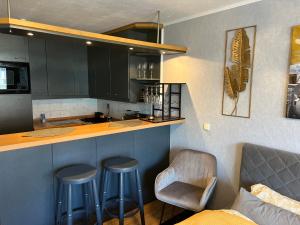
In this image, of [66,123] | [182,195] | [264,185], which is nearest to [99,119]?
[66,123]

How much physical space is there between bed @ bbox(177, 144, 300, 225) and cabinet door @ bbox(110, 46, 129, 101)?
184 cm

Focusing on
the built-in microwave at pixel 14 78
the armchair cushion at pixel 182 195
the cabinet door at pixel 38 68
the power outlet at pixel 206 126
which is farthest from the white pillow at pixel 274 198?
the cabinet door at pixel 38 68

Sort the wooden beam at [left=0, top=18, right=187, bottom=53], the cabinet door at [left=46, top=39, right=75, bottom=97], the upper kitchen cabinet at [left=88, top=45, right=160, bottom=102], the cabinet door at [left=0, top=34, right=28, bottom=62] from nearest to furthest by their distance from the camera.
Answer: the wooden beam at [left=0, top=18, right=187, bottom=53]
the cabinet door at [left=0, top=34, right=28, bottom=62]
the upper kitchen cabinet at [left=88, top=45, right=160, bottom=102]
the cabinet door at [left=46, top=39, right=75, bottom=97]

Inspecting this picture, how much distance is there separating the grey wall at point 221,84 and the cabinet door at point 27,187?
64.3 inches

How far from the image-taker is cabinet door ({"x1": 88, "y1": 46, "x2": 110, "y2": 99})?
12.0 ft

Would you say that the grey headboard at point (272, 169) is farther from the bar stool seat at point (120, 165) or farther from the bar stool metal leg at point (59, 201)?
the bar stool metal leg at point (59, 201)

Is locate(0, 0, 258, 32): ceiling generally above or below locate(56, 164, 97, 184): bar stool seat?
above

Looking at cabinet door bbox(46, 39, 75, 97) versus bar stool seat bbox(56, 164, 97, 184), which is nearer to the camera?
bar stool seat bbox(56, 164, 97, 184)

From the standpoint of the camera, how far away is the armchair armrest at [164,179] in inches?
94.9

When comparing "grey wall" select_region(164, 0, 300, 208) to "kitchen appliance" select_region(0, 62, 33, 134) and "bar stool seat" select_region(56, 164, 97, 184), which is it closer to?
"bar stool seat" select_region(56, 164, 97, 184)

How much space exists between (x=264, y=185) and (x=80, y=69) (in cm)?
327

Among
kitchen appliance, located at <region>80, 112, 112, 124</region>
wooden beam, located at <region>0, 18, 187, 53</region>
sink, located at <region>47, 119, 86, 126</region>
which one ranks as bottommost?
sink, located at <region>47, 119, 86, 126</region>

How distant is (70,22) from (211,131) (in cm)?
223

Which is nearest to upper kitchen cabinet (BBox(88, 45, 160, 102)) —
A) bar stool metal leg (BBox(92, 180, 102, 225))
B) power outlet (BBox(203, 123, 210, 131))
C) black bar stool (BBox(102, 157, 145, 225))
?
power outlet (BBox(203, 123, 210, 131))
